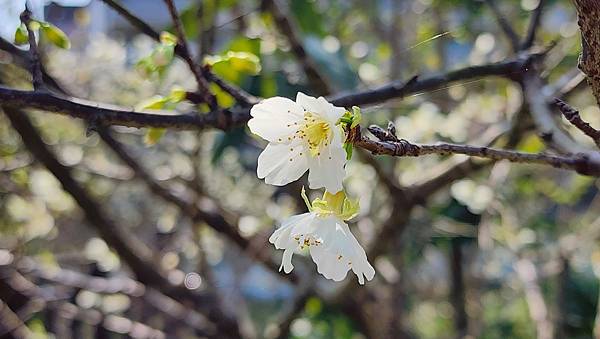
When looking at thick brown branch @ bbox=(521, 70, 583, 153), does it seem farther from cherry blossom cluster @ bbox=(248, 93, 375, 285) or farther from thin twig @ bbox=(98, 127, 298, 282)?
thin twig @ bbox=(98, 127, 298, 282)

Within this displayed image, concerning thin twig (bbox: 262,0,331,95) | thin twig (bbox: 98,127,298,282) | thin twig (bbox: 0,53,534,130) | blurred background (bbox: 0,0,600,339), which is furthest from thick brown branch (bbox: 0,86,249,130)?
thin twig (bbox: 98,127,298,282)

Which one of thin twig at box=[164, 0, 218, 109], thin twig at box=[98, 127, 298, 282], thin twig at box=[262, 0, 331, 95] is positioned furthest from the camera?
thin twig at box=[98, 127, 298, 282]

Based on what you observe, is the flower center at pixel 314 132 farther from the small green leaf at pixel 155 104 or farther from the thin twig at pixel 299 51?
the thin twig at pixel 299 51

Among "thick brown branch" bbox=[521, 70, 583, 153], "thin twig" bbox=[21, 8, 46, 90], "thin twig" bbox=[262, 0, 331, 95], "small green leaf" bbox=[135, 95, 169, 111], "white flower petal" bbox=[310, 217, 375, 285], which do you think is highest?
"thin twig" bbox=[21, 8, 46, 90]

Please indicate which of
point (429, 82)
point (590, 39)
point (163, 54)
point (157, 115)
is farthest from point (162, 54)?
point (590, 39)

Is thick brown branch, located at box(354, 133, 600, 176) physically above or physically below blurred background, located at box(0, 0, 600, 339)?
above

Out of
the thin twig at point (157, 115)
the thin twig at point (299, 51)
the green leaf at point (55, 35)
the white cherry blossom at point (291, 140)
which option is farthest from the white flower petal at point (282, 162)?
the thin twig at point (299, 51)

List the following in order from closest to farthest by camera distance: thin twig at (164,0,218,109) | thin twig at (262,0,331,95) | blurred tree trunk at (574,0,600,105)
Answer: blurred tree trunk at (574,0,600,105)
thin twig at (164,0,218,109)
thin twig at (262,0,331,95)

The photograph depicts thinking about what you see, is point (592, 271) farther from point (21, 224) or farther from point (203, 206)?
point (21, 224)
